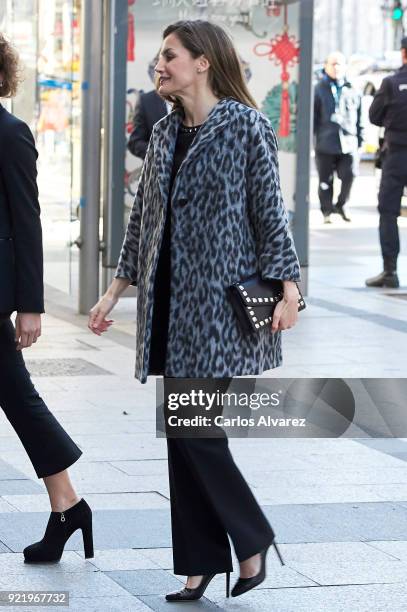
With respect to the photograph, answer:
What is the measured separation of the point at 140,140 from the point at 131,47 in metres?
0.75

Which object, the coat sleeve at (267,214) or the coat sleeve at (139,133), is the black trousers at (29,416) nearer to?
the coat sleeve at (267,214)

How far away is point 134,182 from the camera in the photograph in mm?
10977

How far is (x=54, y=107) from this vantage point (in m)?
11.2

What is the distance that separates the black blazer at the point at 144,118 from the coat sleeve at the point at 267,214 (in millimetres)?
6310

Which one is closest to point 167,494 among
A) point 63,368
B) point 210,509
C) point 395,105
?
point 210,509

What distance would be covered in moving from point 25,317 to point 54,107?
22.6 ft

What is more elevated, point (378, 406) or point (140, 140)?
point (140, 140)

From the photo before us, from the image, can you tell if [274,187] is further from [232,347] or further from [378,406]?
[378,406]

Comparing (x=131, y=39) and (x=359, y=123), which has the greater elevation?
(x=131, y=39)

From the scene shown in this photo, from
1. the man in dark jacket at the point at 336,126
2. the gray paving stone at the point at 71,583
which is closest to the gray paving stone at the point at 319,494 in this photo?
the gray paving stone at the point at 71,583

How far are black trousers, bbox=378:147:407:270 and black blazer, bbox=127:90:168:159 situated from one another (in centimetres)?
248

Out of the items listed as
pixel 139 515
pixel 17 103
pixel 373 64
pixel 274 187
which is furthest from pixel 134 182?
pixel 373 64

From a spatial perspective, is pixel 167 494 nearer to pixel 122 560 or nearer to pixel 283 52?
pixel 122 560

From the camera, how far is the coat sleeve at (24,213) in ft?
14.7
